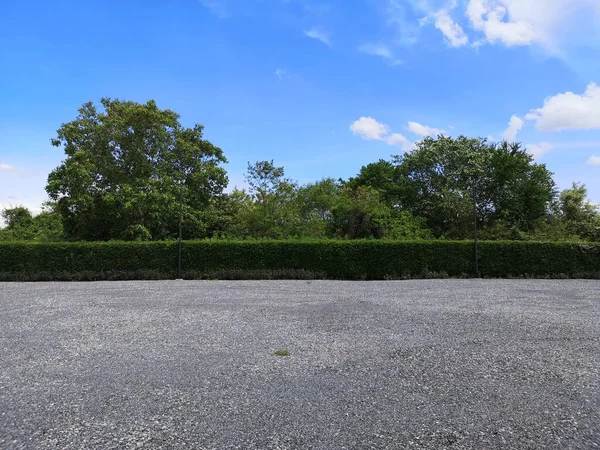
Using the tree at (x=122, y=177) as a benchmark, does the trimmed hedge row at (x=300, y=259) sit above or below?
below

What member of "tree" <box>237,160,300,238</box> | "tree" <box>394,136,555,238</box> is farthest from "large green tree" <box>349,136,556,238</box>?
"tree" <box>237,160,300,238</box>

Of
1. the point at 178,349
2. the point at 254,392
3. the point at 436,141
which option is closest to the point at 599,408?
the point at 254,392

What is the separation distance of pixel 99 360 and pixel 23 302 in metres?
5.14

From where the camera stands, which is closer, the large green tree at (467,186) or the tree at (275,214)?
the tree at (275,214)

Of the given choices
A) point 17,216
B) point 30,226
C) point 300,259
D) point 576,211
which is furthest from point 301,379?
point 17,216

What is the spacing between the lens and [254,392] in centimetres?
319

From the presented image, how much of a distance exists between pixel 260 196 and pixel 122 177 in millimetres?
6544

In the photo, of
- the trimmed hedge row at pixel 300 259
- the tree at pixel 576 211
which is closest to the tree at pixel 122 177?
the trimmed hedge row at pixel 300 259

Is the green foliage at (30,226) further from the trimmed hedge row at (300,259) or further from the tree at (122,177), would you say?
the trimmed hedge row at (300,259)

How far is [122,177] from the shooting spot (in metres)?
20.3

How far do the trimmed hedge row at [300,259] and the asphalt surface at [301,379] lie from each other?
731cm

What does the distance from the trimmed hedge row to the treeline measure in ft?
8.39

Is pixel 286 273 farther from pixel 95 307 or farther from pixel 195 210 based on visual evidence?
pixel 195 210

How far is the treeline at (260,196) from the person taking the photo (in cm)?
1959
